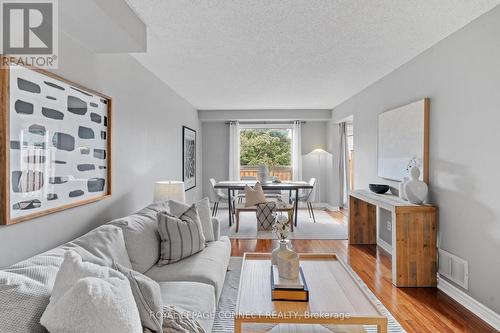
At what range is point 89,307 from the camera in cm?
110

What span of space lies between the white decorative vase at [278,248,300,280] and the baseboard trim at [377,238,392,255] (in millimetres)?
2566

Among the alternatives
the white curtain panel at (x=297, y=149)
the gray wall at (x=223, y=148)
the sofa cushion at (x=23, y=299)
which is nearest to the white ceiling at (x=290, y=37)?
the sofa cushion at (x=23, y=299)

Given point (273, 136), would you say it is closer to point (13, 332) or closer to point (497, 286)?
point (497, 286)

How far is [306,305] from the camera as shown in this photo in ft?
6.15

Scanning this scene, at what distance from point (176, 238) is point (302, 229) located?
335 centimetres

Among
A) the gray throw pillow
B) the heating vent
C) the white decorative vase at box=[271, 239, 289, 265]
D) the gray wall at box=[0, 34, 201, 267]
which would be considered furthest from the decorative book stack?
the heating vent

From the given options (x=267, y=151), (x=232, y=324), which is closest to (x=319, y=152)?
(x=267, y=151)

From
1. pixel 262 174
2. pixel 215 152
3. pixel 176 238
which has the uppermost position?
pixel 215 152

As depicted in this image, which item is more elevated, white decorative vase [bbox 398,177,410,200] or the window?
the window

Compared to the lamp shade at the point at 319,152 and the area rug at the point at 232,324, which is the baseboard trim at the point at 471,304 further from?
the lamp shade at the point at 319,152

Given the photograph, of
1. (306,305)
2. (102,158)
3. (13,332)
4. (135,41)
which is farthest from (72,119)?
(306,305)

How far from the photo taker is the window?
8.01 meters

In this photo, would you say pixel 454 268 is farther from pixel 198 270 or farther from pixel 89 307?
pixel 89 307

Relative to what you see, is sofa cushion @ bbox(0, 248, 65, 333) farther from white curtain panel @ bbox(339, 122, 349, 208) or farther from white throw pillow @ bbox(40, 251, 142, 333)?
white curtain panel @ bbox(339, 122, 349, 208)
